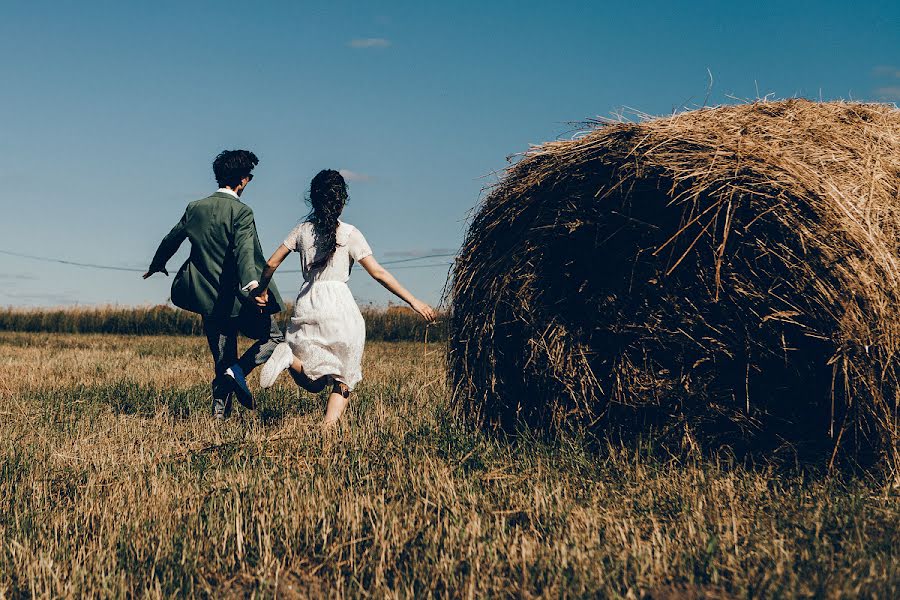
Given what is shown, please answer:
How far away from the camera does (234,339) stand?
6.49m

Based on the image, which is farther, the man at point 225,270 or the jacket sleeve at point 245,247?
the man at point 225,270

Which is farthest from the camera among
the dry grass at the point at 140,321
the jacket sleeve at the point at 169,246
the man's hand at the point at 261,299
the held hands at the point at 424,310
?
the dry grass at the point at 140,321

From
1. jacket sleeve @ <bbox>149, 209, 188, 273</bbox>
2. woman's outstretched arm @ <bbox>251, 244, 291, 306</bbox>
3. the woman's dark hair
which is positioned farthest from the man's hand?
jacket sleeve @ <bbox>149, 209, 188, 273</bbox>

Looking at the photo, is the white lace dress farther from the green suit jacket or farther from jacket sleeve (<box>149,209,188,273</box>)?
jacket sleeve (<box>149,209,188,273</box>)

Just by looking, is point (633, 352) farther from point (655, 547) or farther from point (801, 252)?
point (655, 547)

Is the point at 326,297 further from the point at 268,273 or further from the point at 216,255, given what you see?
the point at 216,255

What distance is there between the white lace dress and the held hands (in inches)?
20.5

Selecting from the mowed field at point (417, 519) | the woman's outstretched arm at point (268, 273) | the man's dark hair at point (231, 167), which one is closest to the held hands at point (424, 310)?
the mowed field at point (417, 519)

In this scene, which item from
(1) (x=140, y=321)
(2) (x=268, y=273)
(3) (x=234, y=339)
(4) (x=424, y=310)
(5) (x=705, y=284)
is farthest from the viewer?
(1) (x=140, y=321)

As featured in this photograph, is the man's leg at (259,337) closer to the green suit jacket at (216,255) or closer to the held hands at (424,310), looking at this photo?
the green suit jacket at (216,255)

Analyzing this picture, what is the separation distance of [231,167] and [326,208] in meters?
1.27

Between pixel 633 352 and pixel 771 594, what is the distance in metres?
2.17

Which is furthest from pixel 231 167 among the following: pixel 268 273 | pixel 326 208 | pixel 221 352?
pixel 221 352

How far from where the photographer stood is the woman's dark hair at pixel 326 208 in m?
5.64
